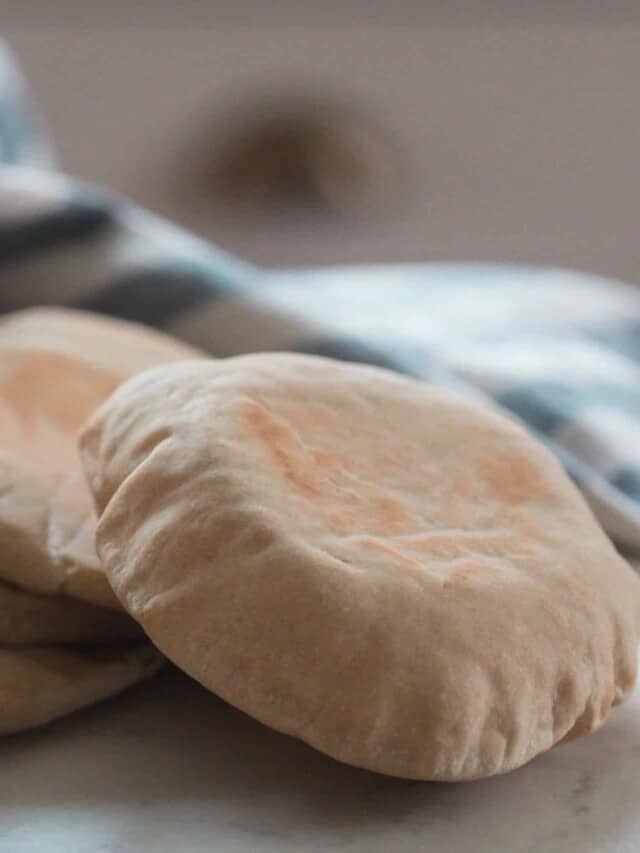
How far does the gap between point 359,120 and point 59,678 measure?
2.56m

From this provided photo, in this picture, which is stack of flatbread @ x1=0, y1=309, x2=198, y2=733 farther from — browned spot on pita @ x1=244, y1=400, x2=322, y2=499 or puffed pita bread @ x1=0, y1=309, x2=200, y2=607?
browned spot on pita @ x1=244, y1=400, x2=322, y2=499

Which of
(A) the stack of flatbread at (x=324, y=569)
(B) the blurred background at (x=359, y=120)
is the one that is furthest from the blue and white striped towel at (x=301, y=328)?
(B) the blurred background at (x=359, y=120)

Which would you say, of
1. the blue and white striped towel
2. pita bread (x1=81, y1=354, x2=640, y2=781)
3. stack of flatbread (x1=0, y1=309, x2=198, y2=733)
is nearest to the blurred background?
the blue and white striped towel

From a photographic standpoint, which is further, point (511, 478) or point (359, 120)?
point (359, 120)

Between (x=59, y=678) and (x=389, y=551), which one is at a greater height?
(x=389, y=551)

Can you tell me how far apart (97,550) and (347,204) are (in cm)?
259

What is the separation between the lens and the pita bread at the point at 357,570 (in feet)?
1.88

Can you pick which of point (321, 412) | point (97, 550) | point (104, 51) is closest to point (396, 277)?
point (321, 412)

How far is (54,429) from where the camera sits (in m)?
0.84

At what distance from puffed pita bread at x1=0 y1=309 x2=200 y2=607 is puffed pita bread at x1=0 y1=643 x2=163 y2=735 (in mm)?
38

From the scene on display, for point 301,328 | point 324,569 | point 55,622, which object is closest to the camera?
point 324,569

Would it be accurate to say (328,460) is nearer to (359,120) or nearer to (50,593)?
(50,593)

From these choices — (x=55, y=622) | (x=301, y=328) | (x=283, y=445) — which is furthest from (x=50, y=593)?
(x=301, y=328)

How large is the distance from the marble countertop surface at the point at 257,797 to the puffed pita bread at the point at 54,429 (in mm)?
84
